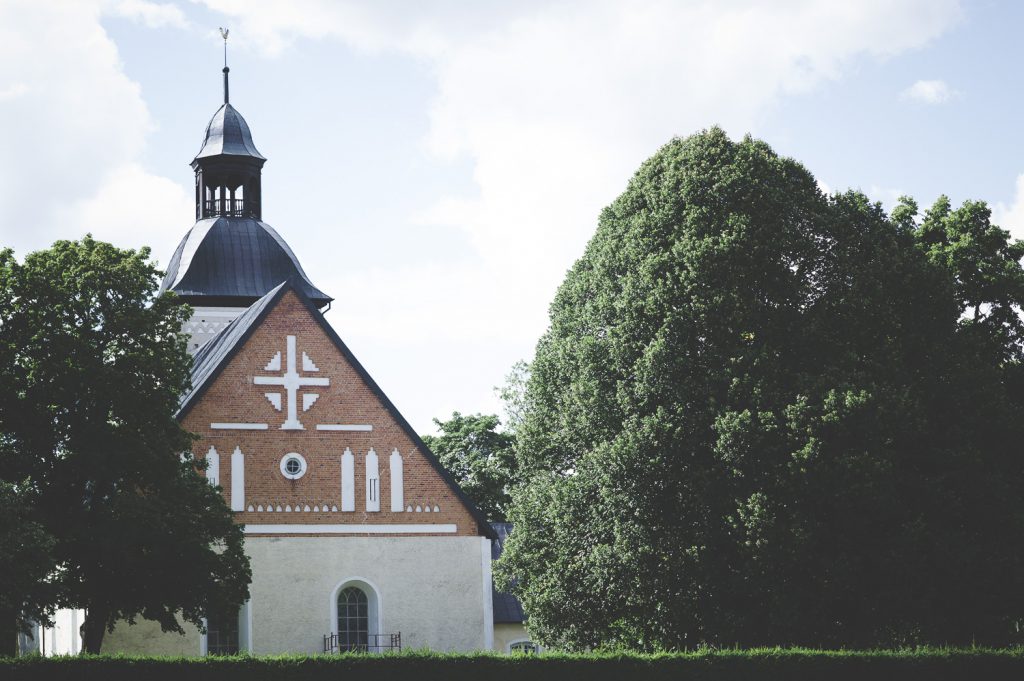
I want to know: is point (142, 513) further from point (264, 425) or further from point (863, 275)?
point (863, 275)

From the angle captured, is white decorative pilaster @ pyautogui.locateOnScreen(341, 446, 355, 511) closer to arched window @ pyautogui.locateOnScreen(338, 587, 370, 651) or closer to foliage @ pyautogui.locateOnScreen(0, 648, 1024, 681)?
arched window @ pyautogui.locateOnScreen(338, 587, 370, 651)

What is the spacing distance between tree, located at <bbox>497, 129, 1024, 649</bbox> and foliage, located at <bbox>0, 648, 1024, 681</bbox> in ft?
7.19

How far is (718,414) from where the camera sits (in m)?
29.0

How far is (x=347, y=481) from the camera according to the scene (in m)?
35.4

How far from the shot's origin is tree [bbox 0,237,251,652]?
26.8 m

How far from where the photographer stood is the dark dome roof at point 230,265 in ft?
164

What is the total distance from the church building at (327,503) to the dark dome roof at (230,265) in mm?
13543

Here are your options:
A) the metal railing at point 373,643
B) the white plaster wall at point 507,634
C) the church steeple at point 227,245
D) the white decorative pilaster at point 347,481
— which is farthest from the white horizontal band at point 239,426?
the church steeple at point 227,245

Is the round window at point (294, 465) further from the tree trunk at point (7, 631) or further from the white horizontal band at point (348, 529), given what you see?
the tree trunk at point (7, 631)

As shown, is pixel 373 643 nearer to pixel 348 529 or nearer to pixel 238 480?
pixel 348 529

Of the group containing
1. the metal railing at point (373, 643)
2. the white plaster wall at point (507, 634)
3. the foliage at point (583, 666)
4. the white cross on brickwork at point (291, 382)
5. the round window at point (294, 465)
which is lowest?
the white plaster wall at point (507, 634)

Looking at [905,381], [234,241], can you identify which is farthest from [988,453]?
[234,241]

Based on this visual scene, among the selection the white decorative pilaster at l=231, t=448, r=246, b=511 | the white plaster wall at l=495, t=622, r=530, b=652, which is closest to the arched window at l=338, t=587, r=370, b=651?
the white decorative pilaster at l=231, t=448, r=246, b=511

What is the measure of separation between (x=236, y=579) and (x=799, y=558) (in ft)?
38.3
